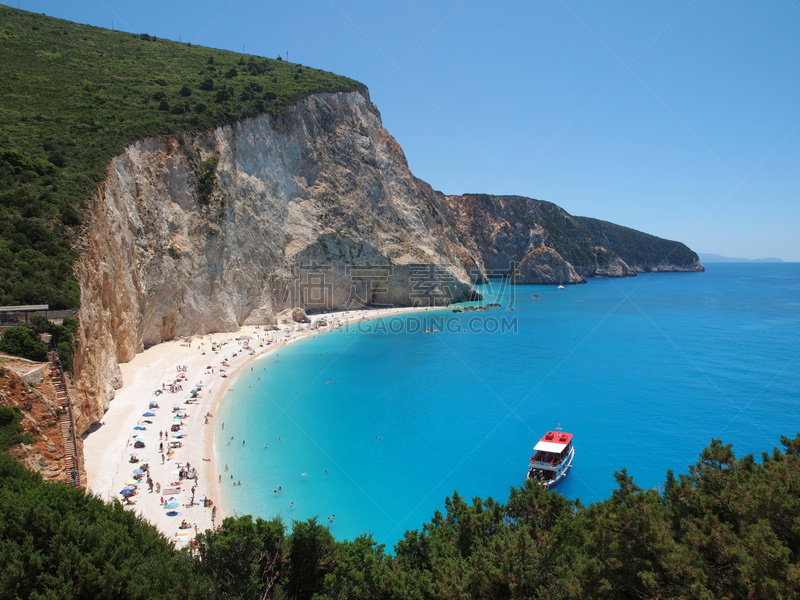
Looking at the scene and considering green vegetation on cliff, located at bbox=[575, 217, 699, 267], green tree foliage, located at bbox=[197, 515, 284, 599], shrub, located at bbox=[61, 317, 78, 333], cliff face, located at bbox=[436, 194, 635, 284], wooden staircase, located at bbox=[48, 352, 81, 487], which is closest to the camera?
green tree foliage, located at bbox=[197, 515, 284, 599]

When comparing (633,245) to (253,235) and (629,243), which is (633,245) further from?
(253,235)

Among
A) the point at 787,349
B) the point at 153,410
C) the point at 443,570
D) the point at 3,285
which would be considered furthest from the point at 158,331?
the point at 787,349

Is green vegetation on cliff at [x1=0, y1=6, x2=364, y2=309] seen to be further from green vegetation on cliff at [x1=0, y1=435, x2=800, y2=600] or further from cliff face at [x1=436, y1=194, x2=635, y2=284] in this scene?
cliff face at [x1=436, y1=194, x2=635, y2=284]

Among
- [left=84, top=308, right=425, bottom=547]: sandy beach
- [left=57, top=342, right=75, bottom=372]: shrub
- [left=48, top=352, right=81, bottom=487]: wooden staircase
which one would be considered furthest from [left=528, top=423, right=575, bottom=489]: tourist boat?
[left=57, top=342, right=75, bottom=372]: shrub

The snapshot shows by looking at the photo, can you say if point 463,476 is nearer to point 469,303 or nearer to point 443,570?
point 443,570

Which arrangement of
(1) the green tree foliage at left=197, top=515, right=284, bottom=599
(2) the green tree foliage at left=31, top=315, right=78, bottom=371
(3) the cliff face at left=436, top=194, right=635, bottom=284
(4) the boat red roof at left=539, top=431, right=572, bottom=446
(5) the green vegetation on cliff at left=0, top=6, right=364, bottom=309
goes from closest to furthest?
(1) the green tree foliage at left=197, top=515, right=284, bottom=599
(2) the green tree foliage at left=31, top=315, right=78, bottom=371
(5) the green vegetation on cliff at left=0, top=6, right=364, bottom=309
(4) the boat red roof at left=539, top=431, right=572, bottom=446
(3) the cliff face at left=436, top=194, right=635, bottom=284

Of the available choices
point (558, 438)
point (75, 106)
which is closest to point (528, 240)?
point (75, 106)
